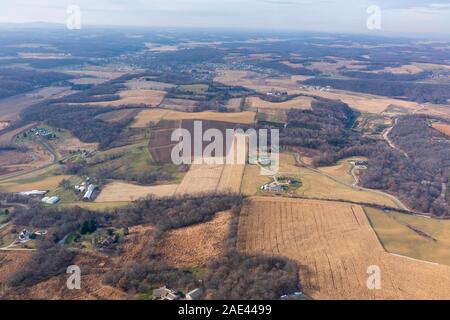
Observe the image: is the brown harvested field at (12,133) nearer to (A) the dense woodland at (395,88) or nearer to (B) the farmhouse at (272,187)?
(B) the farmhouse at (272,187)

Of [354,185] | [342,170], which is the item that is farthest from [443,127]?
[354,185]

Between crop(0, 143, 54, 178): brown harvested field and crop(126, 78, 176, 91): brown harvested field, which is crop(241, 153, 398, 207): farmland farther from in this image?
crop(126, 78, 176, 91): brown harvested field

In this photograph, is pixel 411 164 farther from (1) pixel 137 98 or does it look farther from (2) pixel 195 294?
(1) pixel 137 98

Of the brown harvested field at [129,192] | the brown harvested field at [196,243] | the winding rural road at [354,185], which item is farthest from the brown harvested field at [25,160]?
the winding rural road at [354,185]

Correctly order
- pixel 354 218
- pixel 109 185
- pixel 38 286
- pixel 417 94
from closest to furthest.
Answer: pixel 38 286 < pixel 354 218 < pixel 109 185 < pixel 417 94

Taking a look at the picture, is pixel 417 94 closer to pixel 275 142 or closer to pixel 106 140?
pixel 275 142

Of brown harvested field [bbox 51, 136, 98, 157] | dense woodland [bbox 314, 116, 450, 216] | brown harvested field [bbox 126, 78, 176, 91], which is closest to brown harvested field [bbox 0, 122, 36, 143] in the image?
brown harvested field [bbox 51, 136, 98, 157]

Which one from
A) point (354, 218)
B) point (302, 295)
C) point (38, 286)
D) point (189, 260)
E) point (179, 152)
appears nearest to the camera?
point (302, 295)
